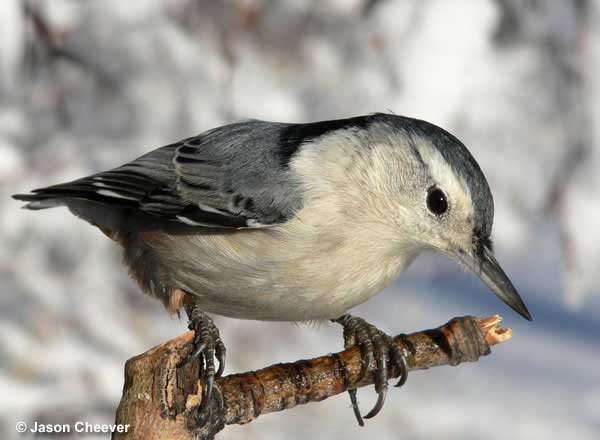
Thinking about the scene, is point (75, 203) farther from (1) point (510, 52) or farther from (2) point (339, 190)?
(1) point (510, 52)

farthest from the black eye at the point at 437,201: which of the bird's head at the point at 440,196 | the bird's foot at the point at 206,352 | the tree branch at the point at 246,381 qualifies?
the bird's foot at the point at 206,352

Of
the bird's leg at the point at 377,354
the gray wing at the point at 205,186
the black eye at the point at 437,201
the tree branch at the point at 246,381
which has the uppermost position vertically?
the gray wing at the point at 205,186

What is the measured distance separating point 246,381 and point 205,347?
0.10m

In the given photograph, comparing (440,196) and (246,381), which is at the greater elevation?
(440,196)

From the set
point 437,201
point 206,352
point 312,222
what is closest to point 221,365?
point 206,352

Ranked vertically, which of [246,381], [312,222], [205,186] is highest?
[205,186]

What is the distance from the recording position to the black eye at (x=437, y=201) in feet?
3.96

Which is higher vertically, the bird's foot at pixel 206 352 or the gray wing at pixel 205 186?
the gray wing at pixel 205 186

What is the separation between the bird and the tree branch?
39 mm

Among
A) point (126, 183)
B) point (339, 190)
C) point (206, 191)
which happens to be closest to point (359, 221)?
point (339, 190)

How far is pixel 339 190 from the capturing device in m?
1.23

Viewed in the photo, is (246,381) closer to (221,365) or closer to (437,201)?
(221,365)

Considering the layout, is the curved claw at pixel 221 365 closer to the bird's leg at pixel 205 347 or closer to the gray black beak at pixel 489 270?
the bird's leg at pixel 205 347

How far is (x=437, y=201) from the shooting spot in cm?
121
